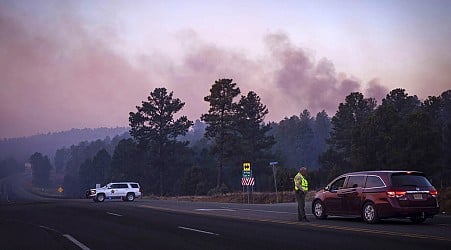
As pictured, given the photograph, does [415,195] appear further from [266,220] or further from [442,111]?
[442,111]

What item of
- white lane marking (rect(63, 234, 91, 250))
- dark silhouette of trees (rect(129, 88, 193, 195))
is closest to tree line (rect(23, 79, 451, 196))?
dark silhouette of trees (rect(129, 88, 193, 195))

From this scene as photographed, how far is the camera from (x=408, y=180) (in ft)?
55.8

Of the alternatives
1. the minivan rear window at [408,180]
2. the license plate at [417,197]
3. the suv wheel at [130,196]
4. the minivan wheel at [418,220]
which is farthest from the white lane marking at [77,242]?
the suv wheel at [130,196]

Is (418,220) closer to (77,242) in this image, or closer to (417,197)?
(417,197)

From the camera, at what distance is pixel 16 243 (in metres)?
13.6

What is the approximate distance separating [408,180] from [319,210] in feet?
12.5

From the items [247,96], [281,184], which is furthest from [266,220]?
[247,96]

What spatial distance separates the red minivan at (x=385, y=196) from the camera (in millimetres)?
16438

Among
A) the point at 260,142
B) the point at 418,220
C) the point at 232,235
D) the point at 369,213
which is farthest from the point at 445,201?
the point at 260,142

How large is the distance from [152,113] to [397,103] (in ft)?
122

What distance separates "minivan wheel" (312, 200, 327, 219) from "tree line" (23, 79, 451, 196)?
37.8m

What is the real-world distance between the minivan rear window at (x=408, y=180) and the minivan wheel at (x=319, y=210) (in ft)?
10.8

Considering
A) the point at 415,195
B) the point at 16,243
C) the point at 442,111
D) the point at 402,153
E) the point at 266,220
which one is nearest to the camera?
the point at 16,243

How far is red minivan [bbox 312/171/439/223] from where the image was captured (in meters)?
16.4
